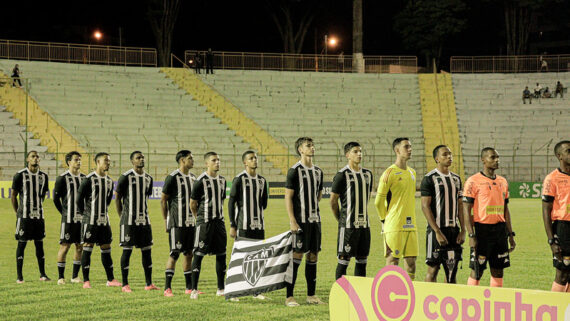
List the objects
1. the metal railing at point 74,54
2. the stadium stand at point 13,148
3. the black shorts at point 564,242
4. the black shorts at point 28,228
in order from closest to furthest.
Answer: the black shorts at point 564,242 → the black shorts at point 28,228 → the stadium stand at point 13,148 → the metal railing at point 74,54

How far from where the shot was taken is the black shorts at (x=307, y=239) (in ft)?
31.4

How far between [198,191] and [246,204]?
716 millimetres

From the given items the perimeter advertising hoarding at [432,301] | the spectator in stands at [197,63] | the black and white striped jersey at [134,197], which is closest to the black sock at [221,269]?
the black and white striped jersey at [134,197]

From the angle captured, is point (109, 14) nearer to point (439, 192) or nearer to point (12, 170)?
point (12, 170)

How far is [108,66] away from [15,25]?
56.4ft

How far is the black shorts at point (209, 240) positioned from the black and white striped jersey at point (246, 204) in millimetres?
276

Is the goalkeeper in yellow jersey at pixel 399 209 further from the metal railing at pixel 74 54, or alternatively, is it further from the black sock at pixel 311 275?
the metal railing at pixel 74 54

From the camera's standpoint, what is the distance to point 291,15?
55.8m

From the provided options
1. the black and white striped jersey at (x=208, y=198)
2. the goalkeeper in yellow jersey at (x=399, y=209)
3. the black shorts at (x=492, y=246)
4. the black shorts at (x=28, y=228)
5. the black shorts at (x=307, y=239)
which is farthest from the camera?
the black shorts at (x=28, y=228)

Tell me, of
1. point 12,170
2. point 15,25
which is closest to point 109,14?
point 15,25

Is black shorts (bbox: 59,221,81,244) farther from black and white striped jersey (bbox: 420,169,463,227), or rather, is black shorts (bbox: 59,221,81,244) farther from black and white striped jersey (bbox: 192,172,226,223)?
black and white striped jersey (bbox: 420,169,463,227)

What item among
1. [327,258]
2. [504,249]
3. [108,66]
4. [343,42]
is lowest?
[327,258]

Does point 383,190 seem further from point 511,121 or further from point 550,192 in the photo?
point 511,121

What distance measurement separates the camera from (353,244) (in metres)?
9.38
